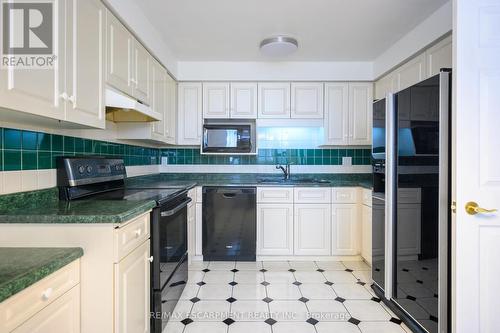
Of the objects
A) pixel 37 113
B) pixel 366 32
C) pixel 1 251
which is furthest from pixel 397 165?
pixel 1 251

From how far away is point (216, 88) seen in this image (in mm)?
3297

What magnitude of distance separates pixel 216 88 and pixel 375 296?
9.14 feet

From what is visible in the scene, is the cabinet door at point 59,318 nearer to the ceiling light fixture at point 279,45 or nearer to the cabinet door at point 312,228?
the cabinet door at point 312,228

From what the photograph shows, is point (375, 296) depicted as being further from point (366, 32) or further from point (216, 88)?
point (216, 88)

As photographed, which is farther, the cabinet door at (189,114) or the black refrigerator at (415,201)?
the cabinet door at (189,114)

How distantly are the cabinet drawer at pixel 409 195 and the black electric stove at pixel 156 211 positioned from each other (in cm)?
165

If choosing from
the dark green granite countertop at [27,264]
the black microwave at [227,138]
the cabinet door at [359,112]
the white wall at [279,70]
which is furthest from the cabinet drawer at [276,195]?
the dark green granite countertop at [27,264]

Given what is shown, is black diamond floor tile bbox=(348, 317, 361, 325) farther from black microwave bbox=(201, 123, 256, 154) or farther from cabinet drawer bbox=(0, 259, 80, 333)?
black microwave bbox=(201, 123, 256, 154)

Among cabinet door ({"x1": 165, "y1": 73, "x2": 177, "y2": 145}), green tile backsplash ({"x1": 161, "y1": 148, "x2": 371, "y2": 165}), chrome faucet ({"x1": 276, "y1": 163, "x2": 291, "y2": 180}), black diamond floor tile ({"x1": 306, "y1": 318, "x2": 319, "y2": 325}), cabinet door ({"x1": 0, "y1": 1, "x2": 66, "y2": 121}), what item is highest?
cabinet door ({"x1": 165, "y1": 73, "x2": 177, "y2": 145})

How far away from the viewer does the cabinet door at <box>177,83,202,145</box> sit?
3.32 m

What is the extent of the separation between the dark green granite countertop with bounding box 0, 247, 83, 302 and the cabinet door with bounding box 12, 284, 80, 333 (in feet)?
0.43

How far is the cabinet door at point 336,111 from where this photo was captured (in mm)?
3291

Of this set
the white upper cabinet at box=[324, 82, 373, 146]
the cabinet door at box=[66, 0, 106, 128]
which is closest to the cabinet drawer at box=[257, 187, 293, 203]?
the white upper cabinet at box=[324, 82, 373, 146]

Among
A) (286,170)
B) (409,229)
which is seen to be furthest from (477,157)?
(286,170)
